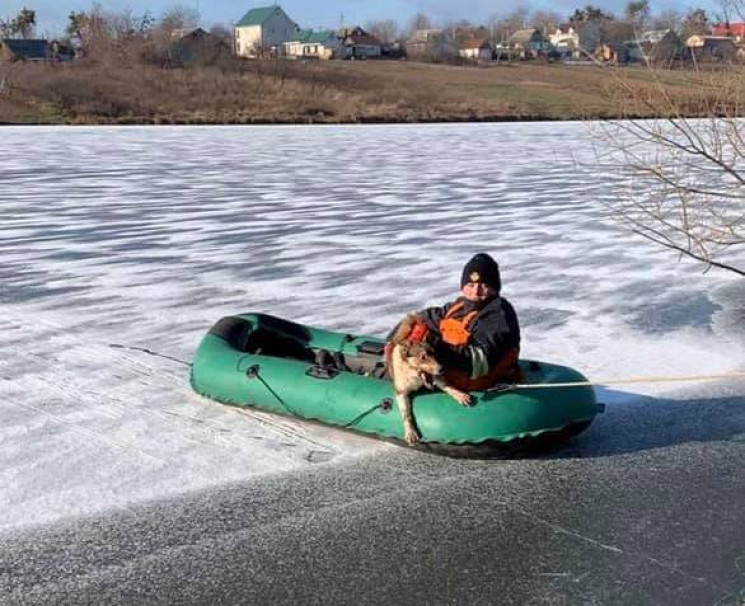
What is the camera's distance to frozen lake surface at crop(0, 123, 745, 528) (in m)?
4.87

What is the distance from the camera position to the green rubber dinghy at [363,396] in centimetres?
475

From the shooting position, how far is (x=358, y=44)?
88.9m

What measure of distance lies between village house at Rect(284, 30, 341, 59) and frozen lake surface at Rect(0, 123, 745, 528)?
74335mm

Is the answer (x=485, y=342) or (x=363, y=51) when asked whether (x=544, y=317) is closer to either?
(x=485, y=342)

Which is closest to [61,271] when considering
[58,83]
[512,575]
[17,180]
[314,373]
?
[314,373]

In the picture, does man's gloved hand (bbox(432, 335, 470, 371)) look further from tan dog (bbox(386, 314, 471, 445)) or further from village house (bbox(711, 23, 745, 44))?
village house (bbox(711, 23, 745, 44))

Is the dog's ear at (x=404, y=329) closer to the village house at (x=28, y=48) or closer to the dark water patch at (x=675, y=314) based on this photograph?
the dark water patch at (x=675, y=314)

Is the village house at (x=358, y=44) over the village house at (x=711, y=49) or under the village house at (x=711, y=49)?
over

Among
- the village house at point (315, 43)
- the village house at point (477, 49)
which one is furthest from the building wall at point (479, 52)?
the village house at point (315, 43)

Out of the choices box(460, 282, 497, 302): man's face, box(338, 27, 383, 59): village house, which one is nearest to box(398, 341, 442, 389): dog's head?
box(460, 282, 497, 302): man's face

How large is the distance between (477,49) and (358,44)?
40.7ft

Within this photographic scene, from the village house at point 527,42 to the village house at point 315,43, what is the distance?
51.6ft

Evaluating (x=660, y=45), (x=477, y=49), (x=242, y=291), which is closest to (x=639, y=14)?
(x=660, y=45)

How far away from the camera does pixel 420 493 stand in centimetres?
445
